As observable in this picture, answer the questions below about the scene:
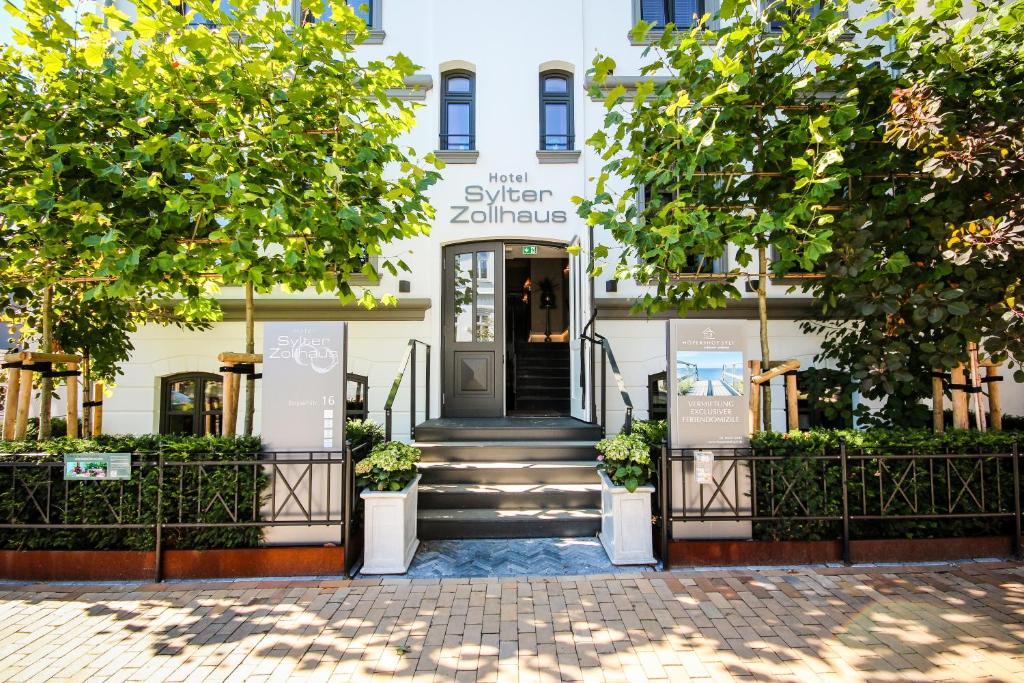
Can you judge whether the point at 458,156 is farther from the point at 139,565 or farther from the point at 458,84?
the point at 139,565

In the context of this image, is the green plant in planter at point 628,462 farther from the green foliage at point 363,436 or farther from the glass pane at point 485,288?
the glass pane at point 485,288

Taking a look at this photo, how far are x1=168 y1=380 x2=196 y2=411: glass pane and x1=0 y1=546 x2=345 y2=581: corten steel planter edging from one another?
3770mm

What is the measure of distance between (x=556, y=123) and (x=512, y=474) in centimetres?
596

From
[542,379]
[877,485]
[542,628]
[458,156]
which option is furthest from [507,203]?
[542,628]

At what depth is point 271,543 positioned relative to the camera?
4945mm

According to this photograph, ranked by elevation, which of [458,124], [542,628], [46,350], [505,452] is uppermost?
[458,124]

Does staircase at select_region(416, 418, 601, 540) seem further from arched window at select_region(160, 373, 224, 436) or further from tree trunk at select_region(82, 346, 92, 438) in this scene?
tree trunk at select_region(82, 346, 92, 438)

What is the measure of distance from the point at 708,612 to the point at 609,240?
5.69 meters

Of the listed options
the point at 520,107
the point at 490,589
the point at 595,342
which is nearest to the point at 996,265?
the point at 595,342

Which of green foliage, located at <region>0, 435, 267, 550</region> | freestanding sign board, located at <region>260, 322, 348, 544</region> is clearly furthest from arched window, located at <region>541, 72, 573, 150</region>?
green foliage, located at <region>0, 435, 267, 550</region>

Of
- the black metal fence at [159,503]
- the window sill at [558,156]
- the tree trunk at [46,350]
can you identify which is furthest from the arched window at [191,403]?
the window sill at [558,156]

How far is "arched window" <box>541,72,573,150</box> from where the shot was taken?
8867 millimetres

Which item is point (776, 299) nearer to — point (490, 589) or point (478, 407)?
point (478, 407)

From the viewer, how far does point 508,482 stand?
20.7ft
